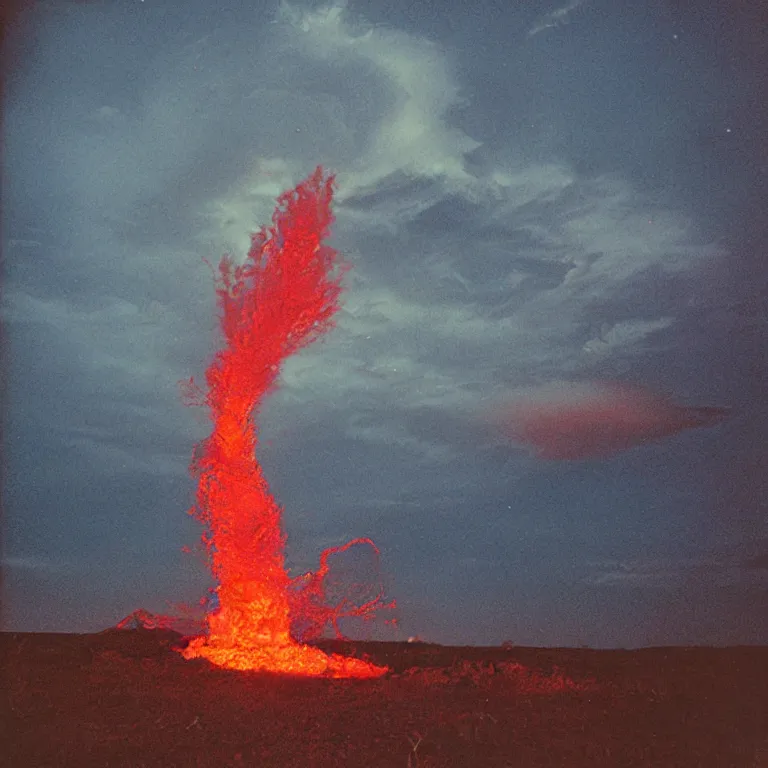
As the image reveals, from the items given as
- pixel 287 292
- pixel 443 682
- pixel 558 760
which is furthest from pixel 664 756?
pixel 287 292

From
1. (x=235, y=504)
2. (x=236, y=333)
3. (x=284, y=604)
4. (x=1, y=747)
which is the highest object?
(x=236, y=333)

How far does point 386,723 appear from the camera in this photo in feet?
39.1

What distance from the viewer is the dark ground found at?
1055cm

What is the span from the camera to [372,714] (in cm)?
1252

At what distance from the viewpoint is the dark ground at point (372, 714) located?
1055 cm

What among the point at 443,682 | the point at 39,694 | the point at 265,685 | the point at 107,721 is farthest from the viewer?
the point at 443,682

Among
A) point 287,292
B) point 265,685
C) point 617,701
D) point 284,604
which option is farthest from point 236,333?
point 617,701

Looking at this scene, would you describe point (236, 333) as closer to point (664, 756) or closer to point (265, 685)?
point (265, 685)

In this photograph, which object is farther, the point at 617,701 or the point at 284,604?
the point at 284,604

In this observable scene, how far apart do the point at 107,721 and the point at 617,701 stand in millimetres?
7828

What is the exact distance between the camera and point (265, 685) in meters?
14.5

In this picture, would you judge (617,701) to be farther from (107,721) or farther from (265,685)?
(107,721)

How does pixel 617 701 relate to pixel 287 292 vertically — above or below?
below

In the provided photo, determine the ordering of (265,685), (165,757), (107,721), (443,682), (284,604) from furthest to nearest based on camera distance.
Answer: (284,604) → (443,682) → (265,685) → (107,721) → (165,757)
